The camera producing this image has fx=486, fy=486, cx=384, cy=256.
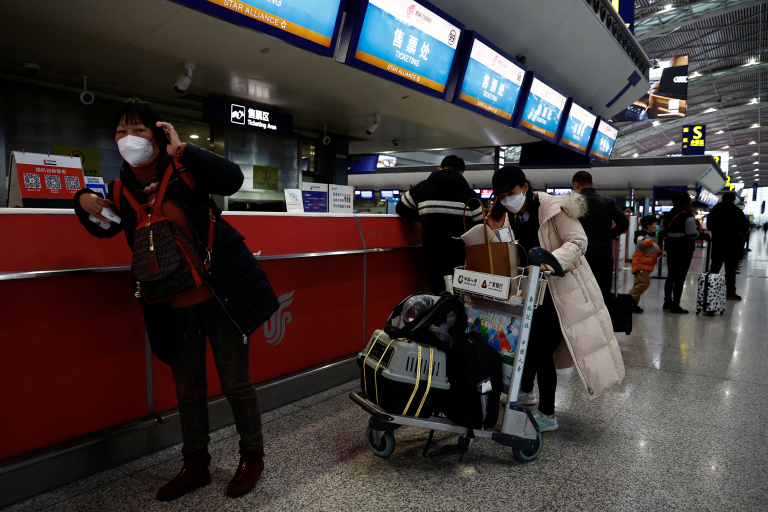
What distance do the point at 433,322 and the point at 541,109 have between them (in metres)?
6.18

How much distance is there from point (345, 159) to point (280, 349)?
22.3 feet

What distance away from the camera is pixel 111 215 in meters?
1.94

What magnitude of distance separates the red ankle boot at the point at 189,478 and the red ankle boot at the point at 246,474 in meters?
0.14

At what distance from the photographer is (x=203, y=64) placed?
4.64 meters

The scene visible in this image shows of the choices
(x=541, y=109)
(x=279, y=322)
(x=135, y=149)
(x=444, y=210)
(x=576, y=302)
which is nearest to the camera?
(x=135, y=149)

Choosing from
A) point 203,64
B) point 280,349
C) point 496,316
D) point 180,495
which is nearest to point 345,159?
point 203,64

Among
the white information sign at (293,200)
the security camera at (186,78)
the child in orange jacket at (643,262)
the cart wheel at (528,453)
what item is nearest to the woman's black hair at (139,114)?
the cart wheel at (528,453)

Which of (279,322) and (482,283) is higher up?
(482,283)

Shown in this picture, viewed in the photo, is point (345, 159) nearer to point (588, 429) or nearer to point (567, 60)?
point (567, 60)

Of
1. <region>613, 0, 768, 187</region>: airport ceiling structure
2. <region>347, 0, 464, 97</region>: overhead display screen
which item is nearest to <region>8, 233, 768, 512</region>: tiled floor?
<region>347, 0, 464, 97</region>: overhead display screen

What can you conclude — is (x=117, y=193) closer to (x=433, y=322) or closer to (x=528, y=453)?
(x=433, y=322)

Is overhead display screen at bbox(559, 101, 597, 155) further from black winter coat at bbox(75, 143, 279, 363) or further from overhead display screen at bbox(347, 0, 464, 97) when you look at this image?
black winter coat at bbox(75, 143, 279, 363)

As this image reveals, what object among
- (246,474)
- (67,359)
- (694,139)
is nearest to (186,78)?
(67,359)

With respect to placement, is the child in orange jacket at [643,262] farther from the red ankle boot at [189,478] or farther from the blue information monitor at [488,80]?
the red ankle boot at [189,478]
